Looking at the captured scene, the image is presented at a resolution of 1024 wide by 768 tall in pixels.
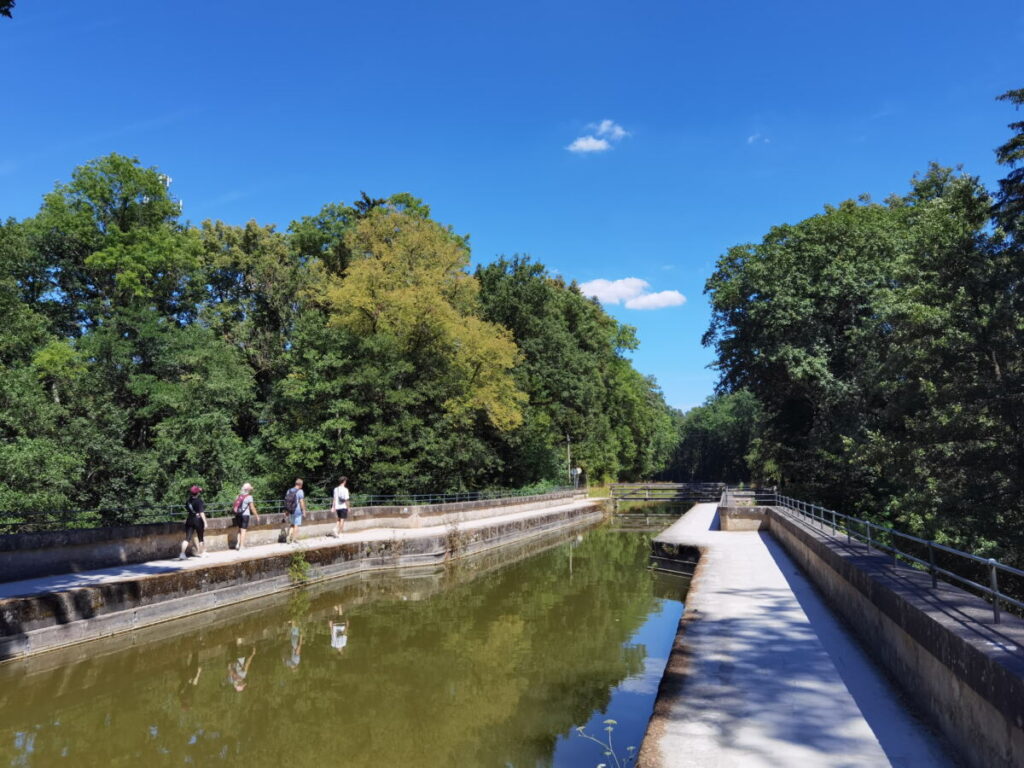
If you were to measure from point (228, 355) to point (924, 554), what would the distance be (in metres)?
29.8

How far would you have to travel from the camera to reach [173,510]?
70.8 ft

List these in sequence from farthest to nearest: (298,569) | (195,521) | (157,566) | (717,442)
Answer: (717,442) < (298,569) < (195,521) < (157,566)

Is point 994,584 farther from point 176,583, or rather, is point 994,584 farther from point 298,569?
point 298,569

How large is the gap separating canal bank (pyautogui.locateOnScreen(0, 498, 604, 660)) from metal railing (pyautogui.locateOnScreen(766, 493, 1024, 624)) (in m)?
10.9

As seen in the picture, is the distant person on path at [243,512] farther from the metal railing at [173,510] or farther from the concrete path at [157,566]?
the metal railing at [173,510]

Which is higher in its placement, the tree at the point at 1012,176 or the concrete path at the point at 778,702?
the tree at the point at 1012,176

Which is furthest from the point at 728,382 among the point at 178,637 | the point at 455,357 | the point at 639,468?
the point at 639,468

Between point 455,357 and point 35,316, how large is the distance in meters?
18.2

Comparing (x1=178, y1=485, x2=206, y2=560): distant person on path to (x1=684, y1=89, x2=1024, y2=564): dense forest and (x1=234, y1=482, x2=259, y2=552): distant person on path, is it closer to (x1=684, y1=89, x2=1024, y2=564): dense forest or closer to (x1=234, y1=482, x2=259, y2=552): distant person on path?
(x1=234, y1=482, x2=259, y2=552): distant person on path

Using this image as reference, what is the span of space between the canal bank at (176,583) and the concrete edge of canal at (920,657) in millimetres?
8619

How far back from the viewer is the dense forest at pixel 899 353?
16.3 m

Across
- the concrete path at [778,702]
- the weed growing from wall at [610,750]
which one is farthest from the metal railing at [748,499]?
the weed growing from wall at [610,750]

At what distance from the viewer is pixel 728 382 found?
33656mm

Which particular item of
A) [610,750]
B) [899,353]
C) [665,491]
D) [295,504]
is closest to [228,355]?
[295,504]
